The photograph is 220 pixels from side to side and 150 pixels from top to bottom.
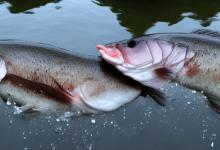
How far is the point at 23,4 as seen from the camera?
422 cm

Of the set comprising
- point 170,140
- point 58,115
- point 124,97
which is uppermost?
point 124,97

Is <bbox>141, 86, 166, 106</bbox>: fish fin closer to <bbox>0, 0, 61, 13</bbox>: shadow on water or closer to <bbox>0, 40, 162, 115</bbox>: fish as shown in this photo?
<bbox>0, 40, 162, 115</bbox>: fish

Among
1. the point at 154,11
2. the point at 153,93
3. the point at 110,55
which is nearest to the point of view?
the point at 110,55

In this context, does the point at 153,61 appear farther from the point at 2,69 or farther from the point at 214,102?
the point at 2,69

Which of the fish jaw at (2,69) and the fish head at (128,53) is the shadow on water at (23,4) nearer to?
the fish jaw at (2,69)

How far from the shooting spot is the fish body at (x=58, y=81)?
1.91m

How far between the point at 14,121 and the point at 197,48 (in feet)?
4.03

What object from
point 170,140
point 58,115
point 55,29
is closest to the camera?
point 58,115

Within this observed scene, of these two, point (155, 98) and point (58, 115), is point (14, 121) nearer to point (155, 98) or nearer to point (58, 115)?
point (58, 115)

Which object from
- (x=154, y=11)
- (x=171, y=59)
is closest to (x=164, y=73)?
(x=171, y=59)

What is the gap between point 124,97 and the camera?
6.29 ft

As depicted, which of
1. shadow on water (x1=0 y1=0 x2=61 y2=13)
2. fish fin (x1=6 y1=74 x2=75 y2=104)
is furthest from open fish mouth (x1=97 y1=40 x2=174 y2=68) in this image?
shadow on water (x1=0 y1=0 x2=61 y2=13)

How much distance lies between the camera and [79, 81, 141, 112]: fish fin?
75.2 inches

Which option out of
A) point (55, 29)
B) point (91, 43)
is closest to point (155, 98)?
point (91, 43)
